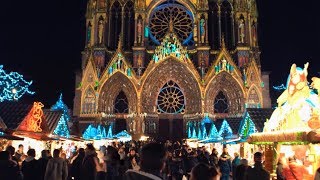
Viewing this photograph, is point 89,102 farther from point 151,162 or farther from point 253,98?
point 151,162

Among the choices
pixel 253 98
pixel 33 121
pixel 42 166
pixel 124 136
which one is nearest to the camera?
pixel 42 166

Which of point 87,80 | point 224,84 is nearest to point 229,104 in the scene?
point 224,84

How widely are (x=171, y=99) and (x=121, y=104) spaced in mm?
5760

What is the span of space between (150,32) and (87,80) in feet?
33.0

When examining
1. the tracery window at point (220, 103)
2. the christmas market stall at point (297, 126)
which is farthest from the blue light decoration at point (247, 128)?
the tracery window at point (220, 103)

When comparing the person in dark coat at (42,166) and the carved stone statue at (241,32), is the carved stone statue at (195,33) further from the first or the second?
the person in dark coat at (42,166)

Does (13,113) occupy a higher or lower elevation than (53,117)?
lower

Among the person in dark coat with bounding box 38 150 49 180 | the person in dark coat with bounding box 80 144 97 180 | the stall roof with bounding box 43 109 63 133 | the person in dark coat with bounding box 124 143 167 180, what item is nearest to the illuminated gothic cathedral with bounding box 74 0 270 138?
the stall roof with bounding box 43 109 63 133

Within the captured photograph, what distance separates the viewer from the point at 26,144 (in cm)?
1936

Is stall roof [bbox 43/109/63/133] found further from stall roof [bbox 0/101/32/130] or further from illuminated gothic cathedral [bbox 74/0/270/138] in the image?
illuminated gothic cathedral [bbox 74/0/270/138]

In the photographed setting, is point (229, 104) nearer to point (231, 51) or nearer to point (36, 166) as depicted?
point (231, 51)

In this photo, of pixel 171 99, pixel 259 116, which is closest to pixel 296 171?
pixel 259 116

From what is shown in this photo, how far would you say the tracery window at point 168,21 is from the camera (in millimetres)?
45562

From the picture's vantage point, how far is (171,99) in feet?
143
